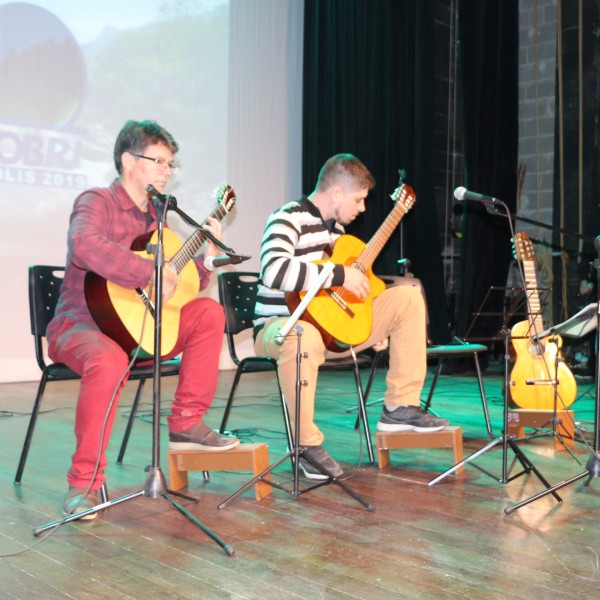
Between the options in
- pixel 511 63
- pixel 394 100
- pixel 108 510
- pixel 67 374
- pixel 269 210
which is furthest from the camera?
pixel 511 63

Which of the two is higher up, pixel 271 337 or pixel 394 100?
pixel 394 100

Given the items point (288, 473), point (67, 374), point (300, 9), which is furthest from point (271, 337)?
point (300, 9)

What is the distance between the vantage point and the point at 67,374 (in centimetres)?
279

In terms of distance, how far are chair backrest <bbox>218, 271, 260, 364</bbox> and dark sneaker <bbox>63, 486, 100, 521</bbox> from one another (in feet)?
3.30

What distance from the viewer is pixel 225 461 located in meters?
2.78

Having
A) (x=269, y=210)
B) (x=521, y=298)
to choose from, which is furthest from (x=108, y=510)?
(x=269, y=210)

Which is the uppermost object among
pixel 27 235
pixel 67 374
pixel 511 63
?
pixel 511 63

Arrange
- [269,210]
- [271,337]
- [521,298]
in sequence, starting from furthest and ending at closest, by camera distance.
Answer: [269,210] → [521,298] → [271,337]

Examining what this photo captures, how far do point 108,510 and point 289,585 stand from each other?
0.84m

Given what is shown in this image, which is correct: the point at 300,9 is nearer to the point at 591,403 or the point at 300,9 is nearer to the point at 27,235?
the point at 27,235

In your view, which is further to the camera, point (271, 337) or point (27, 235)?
point (27, 235)

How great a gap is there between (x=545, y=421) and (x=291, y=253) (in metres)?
1.44

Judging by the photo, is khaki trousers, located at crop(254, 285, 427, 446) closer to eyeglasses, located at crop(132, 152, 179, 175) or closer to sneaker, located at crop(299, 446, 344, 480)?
sneaker, located at crop(299, 446, 344, 480)

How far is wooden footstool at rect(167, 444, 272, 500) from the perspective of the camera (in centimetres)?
275
